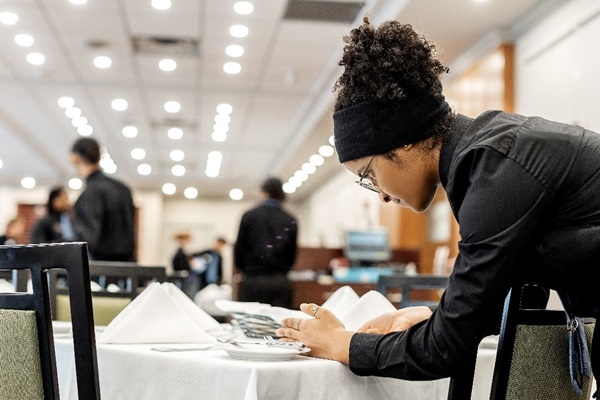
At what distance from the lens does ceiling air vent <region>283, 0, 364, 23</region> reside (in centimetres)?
557

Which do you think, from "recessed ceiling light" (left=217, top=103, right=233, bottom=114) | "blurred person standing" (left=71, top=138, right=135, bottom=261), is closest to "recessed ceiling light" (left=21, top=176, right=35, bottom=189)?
"recessed ceiling light" (left=217, top=103, right=233, bottom=114)

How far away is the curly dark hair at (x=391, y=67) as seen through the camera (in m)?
1.21

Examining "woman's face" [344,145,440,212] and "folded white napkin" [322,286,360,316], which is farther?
"folded white napkin" [322,286,360,316]

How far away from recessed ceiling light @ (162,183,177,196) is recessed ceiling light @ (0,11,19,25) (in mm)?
9303

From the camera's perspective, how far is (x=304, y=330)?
132 centimetres

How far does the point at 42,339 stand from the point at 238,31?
17.2 ft

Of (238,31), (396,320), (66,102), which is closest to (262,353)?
(396,320)

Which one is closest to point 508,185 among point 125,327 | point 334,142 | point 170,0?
point 334,142

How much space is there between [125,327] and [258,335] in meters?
0.27

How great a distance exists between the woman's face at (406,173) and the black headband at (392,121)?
23 mm

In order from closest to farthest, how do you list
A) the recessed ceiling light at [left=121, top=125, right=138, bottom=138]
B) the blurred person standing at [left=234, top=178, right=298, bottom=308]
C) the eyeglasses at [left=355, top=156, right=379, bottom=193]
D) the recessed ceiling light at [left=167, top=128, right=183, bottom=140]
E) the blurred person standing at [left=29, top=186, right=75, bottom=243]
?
the eyeglasses at [left=355, top=156, right=379, bottom=193], the blurred person standing at [left=234, top=178, right=298, bottom=308], the blurred person standing at [left=29, top=186, right=75, bottom=243], the recessed ceiling light at [left=121, top=125, right=138, bottom=138], the recessed ceiling light at [left=167, top=128, right=183, bottom=140]

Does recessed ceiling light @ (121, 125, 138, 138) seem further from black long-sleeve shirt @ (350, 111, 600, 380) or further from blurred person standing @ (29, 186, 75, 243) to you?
black long-sleeve shirt @ (350, 111, 600, 380)

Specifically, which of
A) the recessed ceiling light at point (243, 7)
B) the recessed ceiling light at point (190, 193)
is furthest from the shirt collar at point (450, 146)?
the recessed ceiling light at point (190, 193)

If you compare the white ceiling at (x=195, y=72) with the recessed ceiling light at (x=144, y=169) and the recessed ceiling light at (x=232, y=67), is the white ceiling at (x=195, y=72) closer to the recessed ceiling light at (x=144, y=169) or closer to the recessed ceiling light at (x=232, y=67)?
the recessed ceiling light at (x=232, y=67)
